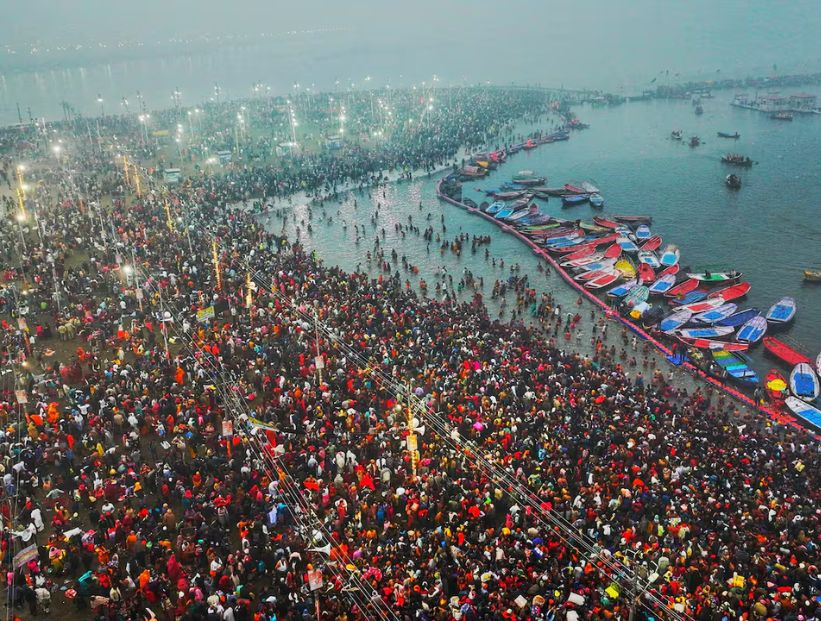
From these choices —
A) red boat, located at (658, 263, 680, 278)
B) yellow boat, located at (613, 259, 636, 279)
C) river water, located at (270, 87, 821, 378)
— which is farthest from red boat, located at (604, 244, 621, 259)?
river water, located at (270, 87, 821, 378)

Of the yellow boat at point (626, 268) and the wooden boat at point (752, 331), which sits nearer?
the wooden boat at point (752, 331)

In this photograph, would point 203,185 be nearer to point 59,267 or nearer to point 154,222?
point 154,222

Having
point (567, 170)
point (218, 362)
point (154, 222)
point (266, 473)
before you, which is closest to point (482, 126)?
point (567, 170)

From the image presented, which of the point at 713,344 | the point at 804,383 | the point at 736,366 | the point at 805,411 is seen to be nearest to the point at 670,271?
the point at 713,344

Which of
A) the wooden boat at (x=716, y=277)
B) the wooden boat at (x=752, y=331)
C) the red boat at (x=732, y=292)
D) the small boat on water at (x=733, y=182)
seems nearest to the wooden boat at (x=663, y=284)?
the wooden boat at (x=716, y=277)

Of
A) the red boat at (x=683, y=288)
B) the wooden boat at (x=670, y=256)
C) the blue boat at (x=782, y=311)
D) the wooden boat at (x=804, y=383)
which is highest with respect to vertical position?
the wooden boat at (x=670, y=256)

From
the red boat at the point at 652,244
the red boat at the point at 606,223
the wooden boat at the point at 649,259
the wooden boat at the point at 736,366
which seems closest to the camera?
the wooden boat at the point at 736,366

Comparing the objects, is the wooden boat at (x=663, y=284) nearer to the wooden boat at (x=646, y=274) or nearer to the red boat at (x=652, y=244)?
the wooden boat at (x=646, y=274)
